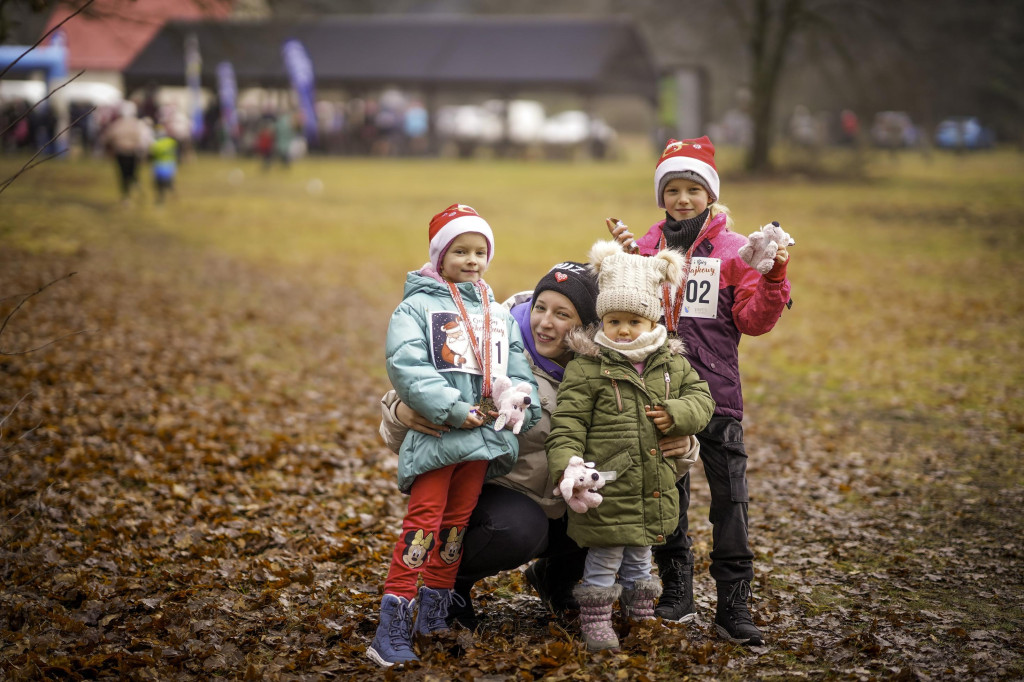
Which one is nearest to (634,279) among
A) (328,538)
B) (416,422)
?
(416,422)

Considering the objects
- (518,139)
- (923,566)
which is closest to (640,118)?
(518,139)

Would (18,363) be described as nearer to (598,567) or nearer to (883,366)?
(598,567)

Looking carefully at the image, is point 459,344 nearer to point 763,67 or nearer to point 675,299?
point 675,299

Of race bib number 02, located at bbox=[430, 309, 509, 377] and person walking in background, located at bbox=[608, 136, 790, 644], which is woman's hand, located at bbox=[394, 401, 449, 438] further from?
person walking in background, located at bbox=[608, 136, 790, 644]

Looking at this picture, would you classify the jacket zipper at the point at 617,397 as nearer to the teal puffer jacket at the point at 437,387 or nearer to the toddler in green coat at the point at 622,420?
the toddler in green coat at the point at 622,420

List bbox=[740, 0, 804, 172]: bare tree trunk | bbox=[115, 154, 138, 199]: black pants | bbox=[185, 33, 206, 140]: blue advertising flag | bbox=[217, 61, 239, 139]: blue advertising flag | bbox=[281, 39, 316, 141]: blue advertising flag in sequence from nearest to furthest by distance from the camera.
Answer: bbox=[115, 154, 138, 199]: black pants → bbox=[740, 0, 804, 172]: bare tree trunk → bbox=[281, 39, 316, 141]: blue advertising flag → bbox=[185, 33, 206, 140]: blue advertising flag → bbox=[217, 61, 239, 139]: blue advertising flag

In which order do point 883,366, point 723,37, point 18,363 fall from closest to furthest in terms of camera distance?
point 18,363
point 883,366
point 723,37

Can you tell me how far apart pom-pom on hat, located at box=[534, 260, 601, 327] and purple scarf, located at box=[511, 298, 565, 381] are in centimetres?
23

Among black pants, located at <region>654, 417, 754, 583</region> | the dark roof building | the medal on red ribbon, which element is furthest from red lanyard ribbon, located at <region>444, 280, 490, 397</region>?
the dark roof building

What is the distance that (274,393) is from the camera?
31.6 feet

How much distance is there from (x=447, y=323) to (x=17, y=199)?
20324mm

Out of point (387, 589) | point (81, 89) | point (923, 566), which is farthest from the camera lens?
point (81, 89)

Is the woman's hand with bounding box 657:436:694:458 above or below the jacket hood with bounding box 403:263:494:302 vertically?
below

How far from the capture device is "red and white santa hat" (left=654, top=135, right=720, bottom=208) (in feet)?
14.4
